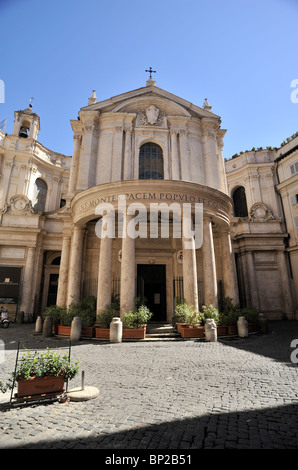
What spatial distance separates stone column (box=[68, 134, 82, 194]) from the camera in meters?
17.8

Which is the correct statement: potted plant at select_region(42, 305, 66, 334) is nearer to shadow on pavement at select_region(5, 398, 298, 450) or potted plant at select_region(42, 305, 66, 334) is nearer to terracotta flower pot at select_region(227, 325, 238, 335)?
terracotta flower pot at select_region(227, 325, 238, 335)

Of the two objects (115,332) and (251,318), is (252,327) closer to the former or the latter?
(251,318)

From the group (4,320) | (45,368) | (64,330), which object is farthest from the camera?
(4,320)

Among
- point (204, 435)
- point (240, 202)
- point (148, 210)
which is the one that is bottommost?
point (204, 435)

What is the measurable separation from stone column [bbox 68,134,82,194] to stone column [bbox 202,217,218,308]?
384 inches

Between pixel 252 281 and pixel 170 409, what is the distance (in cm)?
1842

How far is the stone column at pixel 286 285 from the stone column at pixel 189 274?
1199 cm

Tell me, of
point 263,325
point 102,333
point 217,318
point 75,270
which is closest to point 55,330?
point 102,333

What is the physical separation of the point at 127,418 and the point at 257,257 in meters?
20.1

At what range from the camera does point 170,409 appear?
4.10 m

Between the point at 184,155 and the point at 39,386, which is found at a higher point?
the point at 184,155

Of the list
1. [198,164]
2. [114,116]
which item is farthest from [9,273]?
[198,164]

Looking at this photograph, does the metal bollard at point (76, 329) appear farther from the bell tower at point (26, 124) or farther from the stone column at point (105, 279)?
the bell tower at point (26, 124)

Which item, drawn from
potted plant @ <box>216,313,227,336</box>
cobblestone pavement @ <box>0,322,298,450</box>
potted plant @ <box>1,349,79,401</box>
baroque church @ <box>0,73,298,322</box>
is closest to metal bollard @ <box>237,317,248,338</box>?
potted plant @ <box>216,313,227,336</box>
